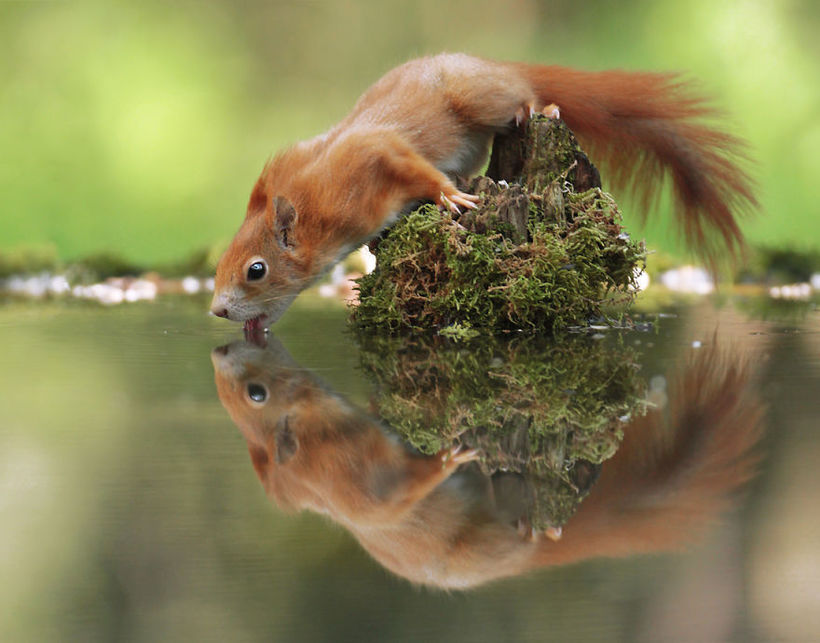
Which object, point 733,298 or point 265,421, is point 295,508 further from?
point 733,298

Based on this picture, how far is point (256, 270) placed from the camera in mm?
2654

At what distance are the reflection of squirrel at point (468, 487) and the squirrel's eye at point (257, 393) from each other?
0.06 ft

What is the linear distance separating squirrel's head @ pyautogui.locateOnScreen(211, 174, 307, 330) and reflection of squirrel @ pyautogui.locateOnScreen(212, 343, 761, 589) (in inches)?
37.4

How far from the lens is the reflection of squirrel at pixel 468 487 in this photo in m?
0.95

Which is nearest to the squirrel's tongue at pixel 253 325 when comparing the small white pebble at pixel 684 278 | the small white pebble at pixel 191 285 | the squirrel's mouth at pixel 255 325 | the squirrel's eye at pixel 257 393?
the squirrel's mouth at pixel 255 325

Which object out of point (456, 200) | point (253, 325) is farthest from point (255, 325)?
point (456, 200)

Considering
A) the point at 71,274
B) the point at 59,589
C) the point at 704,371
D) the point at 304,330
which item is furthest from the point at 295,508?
the point at 71,274

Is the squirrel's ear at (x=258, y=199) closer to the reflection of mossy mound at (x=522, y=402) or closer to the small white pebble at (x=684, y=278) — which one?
the reflection of mossy mound at (x=522, y=402)

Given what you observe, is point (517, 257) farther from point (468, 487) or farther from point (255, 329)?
point (468, 487)

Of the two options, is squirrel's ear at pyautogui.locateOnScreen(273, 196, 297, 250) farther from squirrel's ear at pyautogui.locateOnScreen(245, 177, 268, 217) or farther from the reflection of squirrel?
the reflection of squirrel

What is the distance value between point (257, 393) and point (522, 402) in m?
0.50

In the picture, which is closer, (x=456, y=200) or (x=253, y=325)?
(x=456, y=200)

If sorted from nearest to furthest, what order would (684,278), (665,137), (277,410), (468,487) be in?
1. (468,487)
2. (277,410)
3. (665,137)
4. (684,278)

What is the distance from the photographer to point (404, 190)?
2.74 m
